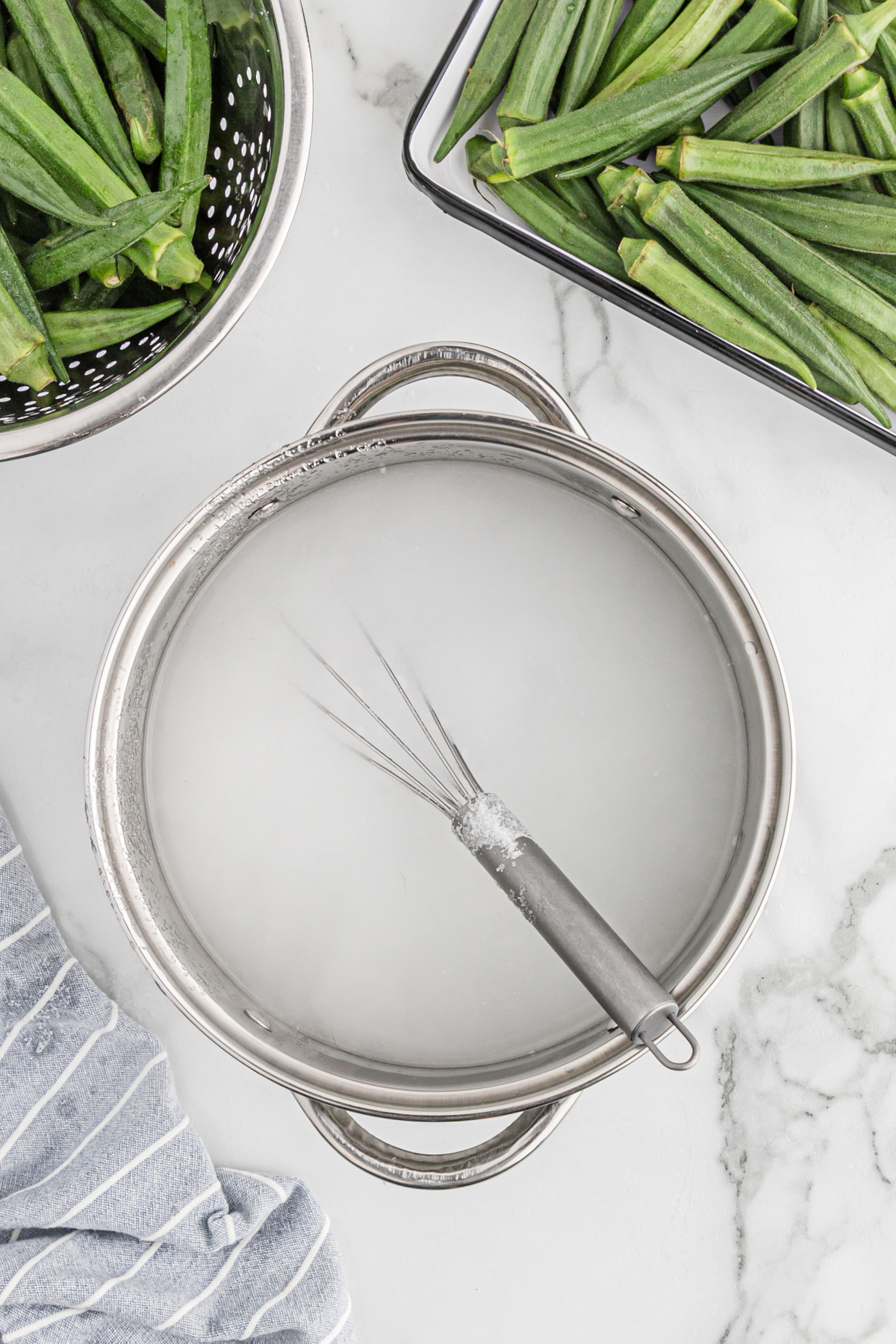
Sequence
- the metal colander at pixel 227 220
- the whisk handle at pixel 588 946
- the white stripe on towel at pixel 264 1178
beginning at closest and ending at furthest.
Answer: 1. the whisk handle at pixel 588 946
2. the metal colander at pixel 227 220
3. the white stripe on towel at pixel 264 1178

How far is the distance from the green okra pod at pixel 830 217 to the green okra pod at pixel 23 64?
563mm

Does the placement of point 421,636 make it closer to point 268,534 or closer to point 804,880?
point 268,534

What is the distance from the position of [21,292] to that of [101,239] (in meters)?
0.08

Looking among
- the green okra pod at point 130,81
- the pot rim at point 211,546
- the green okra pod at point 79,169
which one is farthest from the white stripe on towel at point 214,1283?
the green okra pod at point 130,81

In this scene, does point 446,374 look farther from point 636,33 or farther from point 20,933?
point 20,933

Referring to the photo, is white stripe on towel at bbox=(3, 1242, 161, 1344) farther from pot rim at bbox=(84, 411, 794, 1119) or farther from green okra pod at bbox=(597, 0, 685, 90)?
green okra pod at bbox=(597, 0, 685, 90)

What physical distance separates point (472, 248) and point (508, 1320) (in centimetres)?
101

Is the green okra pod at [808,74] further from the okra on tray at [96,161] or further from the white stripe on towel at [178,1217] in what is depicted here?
the white stripe on towel at [178,1217]

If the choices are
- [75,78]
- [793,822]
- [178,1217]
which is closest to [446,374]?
[75,78]

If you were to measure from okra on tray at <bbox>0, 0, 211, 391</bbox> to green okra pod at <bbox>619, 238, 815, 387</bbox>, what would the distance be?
1.14 feet

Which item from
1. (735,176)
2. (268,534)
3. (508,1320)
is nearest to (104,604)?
(268,534)

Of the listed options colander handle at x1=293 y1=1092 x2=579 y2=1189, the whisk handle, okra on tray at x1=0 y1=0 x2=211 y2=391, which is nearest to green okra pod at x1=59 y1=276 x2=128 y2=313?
okra on tray at x1=0 y1=0 x2=211 y2=391

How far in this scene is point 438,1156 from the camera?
72cm

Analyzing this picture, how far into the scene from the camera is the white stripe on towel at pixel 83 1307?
828mm
